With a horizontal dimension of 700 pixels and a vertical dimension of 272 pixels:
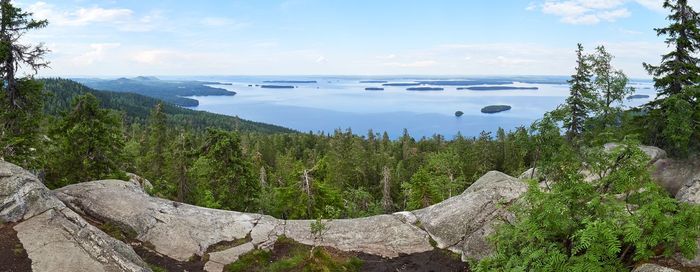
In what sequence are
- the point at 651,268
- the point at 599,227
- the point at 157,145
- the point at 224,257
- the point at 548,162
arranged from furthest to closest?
the point at 157,145 → the point at 224,257 → the point at 548,162 → the point at 651,268 → the point at 599,227

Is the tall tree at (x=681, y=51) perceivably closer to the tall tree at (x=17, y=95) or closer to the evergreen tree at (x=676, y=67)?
the evergreen tree at (x=676, y=67)

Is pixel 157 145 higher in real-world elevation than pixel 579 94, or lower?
lower

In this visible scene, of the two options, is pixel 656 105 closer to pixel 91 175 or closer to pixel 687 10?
pixel 687 10

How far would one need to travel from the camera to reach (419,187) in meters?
40.9

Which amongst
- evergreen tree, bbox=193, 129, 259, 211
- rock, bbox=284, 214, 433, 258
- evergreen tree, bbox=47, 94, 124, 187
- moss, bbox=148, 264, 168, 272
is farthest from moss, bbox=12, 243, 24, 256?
evergreen tree, bbox=193, 129, 259, 211

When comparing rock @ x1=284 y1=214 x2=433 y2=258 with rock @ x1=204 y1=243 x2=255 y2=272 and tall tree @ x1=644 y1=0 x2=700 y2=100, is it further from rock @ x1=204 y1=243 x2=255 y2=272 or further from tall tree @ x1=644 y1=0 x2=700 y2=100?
tall tree @ x1=644 y1=0 x2=700 y2=100

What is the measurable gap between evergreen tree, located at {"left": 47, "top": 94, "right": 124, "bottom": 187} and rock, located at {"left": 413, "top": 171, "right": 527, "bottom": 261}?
21473 millimetres

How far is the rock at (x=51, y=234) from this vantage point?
47.9 feet

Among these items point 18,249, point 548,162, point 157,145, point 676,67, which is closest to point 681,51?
point 676,67

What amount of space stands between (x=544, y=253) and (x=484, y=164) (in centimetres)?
6465

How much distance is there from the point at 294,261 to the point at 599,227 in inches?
523

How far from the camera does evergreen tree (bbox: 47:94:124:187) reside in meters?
27.5

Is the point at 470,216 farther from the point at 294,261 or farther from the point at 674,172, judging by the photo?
the point at 674,172

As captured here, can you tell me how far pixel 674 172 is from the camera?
71.4ft
